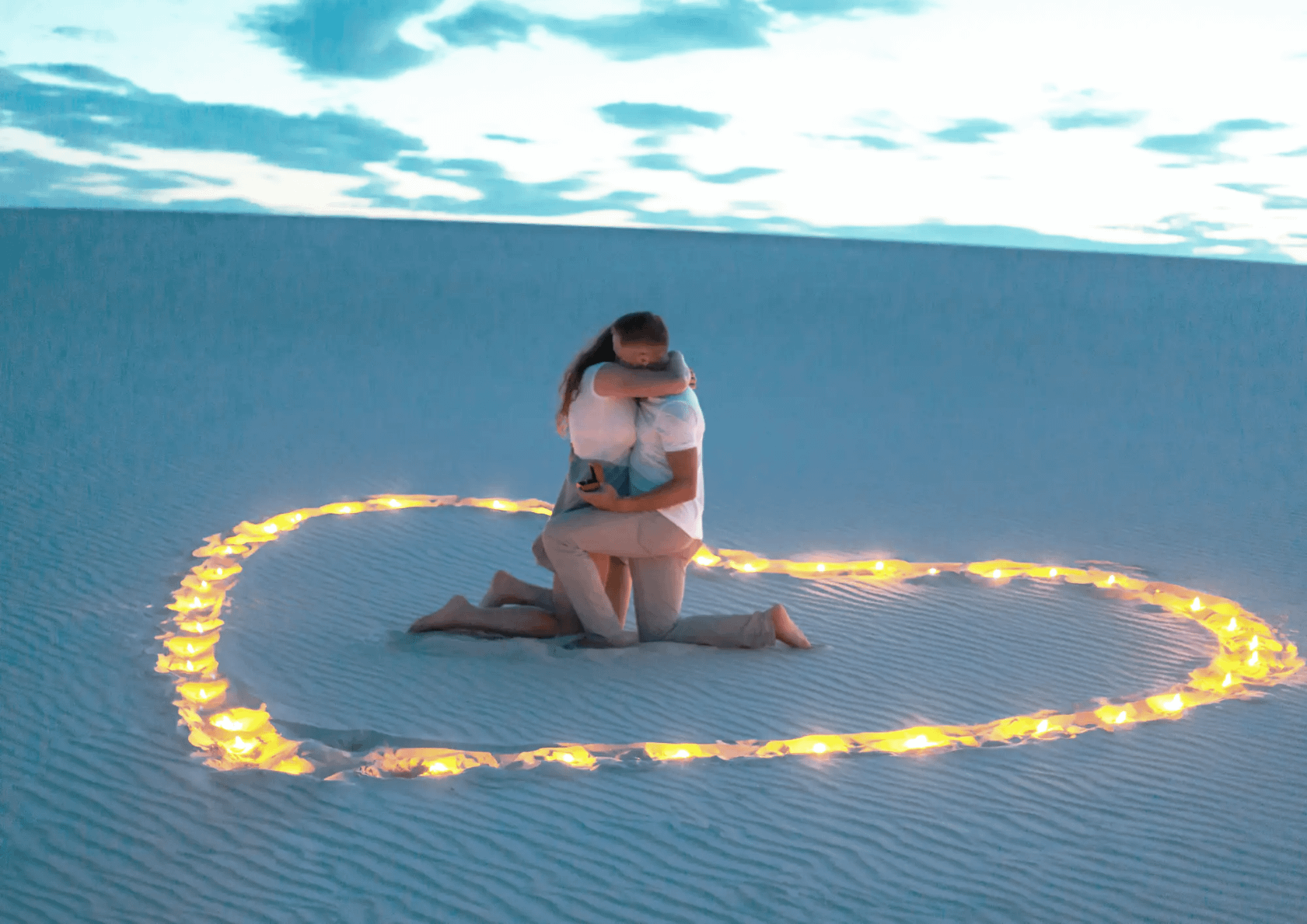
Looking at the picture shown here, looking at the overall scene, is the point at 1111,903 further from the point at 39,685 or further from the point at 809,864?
the point at 39,685

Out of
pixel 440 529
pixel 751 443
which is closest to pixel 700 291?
pixel 751 443

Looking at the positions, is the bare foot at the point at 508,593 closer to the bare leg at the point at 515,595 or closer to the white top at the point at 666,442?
the bare leg at the point at 515,595

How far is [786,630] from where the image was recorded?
735cm

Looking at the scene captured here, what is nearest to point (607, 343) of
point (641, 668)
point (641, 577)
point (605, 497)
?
point (605, 497)

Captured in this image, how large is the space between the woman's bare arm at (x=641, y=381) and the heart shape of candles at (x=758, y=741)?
1821 mm

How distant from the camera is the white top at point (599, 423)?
6.72m

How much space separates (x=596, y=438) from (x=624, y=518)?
18.3 inches

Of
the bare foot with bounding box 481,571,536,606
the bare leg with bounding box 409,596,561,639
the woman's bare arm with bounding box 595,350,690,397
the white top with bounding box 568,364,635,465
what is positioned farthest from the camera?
the bare foot with bounding box 481,571,536,606

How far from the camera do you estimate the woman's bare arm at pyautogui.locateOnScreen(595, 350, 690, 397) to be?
21.4 feet

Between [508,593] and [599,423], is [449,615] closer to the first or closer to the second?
[508,593]

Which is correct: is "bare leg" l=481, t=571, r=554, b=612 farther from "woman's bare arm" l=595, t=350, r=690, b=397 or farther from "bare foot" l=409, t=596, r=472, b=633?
"woman's bare arm" l=595, t=350, r=690, b=397

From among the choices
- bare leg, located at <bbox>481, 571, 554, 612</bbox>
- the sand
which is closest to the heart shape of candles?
the sand

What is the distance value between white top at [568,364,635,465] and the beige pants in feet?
1.12

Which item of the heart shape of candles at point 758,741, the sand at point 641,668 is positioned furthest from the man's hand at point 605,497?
the heart shape of candles at point 758,741
